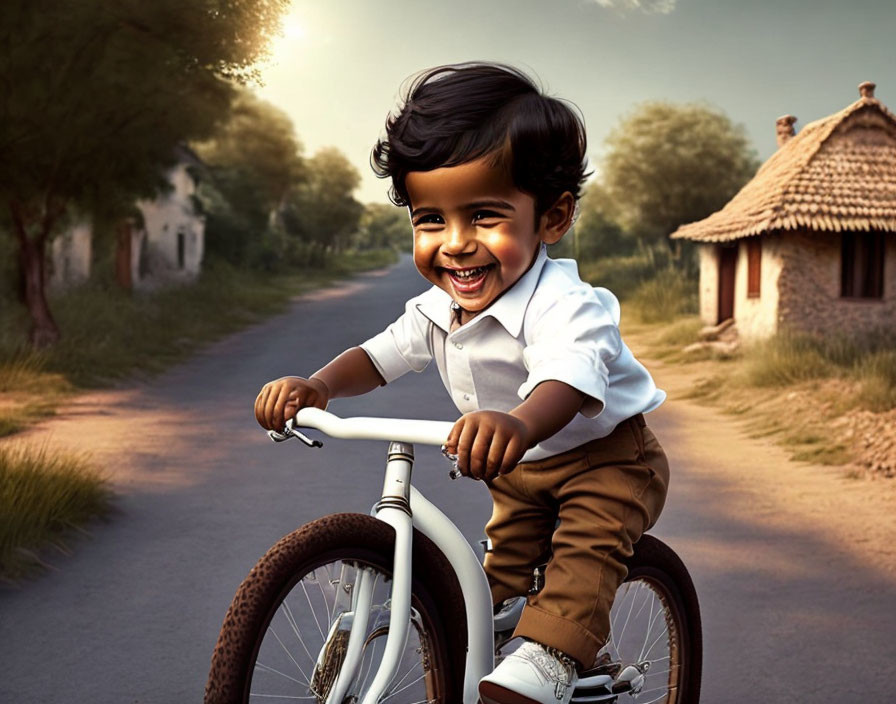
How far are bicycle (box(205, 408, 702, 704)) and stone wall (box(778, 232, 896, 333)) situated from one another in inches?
543

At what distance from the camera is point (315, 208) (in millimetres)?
70250

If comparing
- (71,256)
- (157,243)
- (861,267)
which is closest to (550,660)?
(861,267)

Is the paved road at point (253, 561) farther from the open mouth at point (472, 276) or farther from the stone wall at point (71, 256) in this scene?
the stone wall at point (71, 256)

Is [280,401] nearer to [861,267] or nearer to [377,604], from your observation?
[377,604]

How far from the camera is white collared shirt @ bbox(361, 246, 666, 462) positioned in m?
2.43

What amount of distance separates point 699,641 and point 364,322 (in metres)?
18.6

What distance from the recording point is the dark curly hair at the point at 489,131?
247 cm

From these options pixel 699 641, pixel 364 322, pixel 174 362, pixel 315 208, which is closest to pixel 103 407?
pixel 174 362

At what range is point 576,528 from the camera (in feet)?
8.71

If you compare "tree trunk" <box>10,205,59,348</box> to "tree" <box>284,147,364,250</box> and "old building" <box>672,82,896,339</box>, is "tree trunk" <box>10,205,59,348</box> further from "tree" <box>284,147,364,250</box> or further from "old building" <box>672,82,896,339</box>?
"tree" <box>284,147,364,250</box>

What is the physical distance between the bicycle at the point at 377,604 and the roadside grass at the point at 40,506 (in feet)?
10.2

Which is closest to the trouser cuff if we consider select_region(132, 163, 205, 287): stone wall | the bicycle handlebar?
the bicycle handlebar

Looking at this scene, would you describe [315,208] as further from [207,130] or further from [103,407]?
[103,407]

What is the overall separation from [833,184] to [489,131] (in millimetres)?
14825
